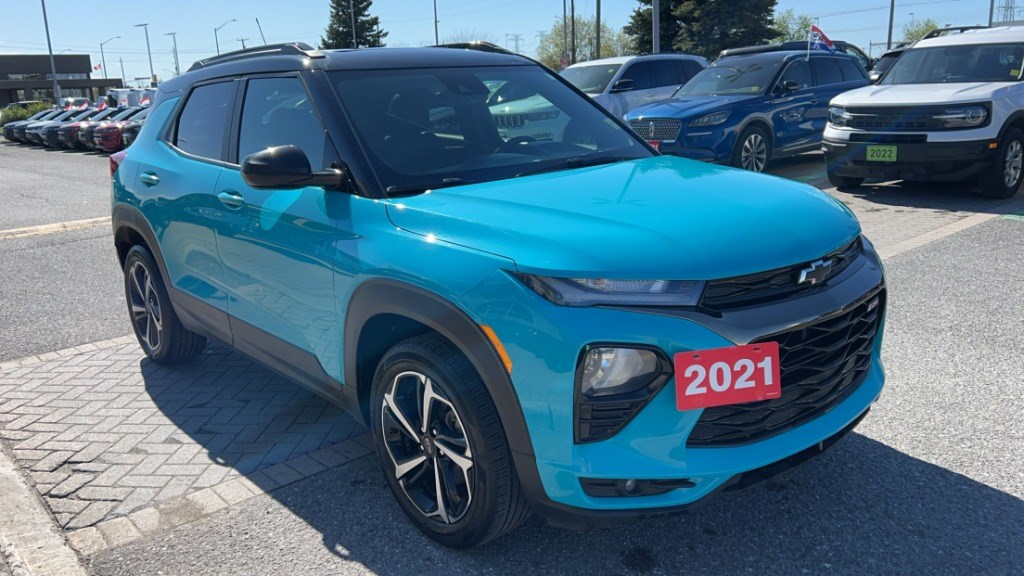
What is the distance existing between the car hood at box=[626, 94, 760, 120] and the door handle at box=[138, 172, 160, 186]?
7470 mm

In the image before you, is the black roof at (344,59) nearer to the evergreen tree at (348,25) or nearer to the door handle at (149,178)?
the door handle at (149,178)

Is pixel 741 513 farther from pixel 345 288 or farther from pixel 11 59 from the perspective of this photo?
pixel 11 59

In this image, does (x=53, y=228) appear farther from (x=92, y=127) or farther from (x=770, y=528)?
(x=92, y=127)

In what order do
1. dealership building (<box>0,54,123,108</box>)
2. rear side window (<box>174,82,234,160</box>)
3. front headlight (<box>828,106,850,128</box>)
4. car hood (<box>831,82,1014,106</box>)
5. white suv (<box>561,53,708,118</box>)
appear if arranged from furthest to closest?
dealership building (<box>0,54,123,108</box>) < white suv (<box>561,53,708,118</box>) < front headlight (<box>828,106,850,128</box>) < car hood (<box>831,82,1014,106</box>) < rear side window (<box>174,82,234,160</box>)

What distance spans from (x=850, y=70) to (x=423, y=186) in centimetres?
1186

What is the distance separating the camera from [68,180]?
17828 millimetres

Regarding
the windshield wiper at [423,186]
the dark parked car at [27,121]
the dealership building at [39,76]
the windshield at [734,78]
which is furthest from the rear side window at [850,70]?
the dealership building at [39,76]

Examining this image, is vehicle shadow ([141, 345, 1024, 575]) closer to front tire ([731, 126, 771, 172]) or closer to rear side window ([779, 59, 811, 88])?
front tire ([731, 126, 771, 172])

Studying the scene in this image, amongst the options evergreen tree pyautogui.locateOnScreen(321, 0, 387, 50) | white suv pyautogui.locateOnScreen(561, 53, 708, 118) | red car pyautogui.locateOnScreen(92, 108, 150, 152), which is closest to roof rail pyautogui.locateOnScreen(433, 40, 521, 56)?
white suv pyautogui.locateOnScreen(561, 53, 708, 118)

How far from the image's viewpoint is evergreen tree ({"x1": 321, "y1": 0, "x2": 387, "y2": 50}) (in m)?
67.3

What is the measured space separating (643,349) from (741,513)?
109cm

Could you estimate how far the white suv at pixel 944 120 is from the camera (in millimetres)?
8570

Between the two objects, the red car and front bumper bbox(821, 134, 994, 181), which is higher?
front bumper bbox(821, 134, 994, 181)

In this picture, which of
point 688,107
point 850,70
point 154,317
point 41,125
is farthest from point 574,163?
point 41,125
